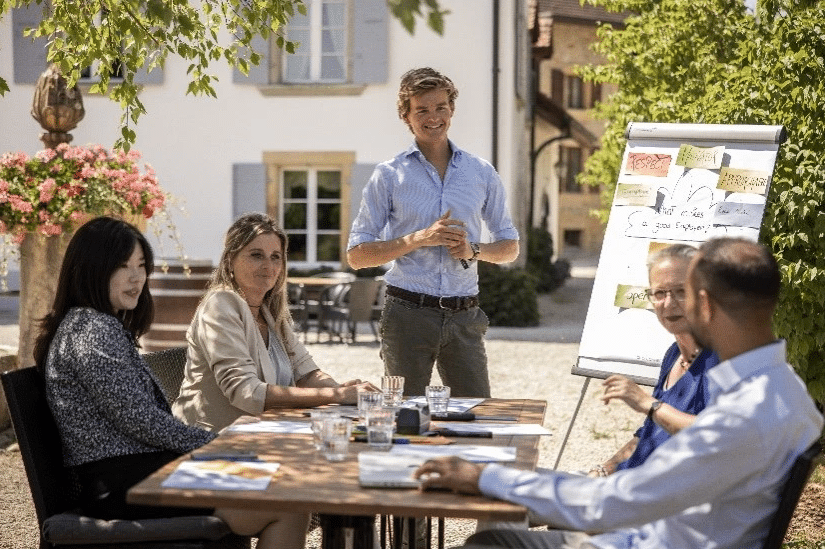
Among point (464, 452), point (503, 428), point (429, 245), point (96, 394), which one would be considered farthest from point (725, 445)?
point (429, 245)

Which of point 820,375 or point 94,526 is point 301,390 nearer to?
point 94,526

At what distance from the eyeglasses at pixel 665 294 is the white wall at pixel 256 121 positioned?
13017 mm

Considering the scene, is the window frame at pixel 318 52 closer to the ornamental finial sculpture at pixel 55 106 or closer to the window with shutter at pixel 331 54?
the window with shutter at pixel 331 54

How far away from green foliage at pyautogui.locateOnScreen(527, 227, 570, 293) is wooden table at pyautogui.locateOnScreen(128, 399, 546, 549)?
18231mm

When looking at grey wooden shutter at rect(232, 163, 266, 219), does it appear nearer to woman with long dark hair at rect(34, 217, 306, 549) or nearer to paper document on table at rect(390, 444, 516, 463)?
woman with long dark hair at rect(34, 217, 306, 549)

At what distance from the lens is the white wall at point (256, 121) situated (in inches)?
652

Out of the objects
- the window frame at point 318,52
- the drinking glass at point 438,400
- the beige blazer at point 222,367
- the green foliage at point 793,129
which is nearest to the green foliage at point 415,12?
the drinking glass at point 438,400

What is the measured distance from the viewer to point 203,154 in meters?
17.1

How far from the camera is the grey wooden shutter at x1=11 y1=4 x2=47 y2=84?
16.8m

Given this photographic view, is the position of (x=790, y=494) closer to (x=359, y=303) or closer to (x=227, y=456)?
(x=227, y=456)

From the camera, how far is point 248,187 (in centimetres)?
1711

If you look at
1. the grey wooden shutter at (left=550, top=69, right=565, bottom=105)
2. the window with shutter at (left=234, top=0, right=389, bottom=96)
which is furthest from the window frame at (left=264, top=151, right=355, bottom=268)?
the grey wooden shutter at (left=550, top=69, right=565, bottom=105)

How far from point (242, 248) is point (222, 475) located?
1.56 meters

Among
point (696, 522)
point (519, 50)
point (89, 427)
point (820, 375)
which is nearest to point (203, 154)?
point (519, 50)
